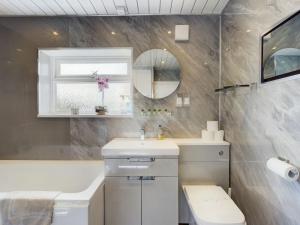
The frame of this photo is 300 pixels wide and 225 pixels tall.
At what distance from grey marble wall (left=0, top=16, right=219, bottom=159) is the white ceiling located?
83 mm

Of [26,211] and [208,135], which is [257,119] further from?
[26,211]

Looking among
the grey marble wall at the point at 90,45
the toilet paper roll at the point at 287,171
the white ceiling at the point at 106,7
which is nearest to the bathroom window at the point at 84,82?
the grey marble wall at the point at 90,45

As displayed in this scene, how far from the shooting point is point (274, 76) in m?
1.45

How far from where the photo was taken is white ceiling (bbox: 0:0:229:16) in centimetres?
239

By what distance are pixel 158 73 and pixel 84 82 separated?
93 cm

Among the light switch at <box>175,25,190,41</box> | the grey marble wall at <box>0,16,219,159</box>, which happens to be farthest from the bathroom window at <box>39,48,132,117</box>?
the light switch at <box>175,25,190,41</box>

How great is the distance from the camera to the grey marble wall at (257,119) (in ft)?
4.27

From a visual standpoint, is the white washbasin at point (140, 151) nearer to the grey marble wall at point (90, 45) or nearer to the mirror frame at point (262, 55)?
the grey marble wall at point (90, 45)

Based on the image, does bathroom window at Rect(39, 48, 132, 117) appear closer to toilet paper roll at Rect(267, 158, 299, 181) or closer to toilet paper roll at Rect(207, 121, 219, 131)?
toilet paper roll at Rect(207, 121, 219, 131)

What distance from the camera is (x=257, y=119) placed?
1.75 meters

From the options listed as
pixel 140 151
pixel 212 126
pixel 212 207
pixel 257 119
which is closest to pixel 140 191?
pixel 140 151

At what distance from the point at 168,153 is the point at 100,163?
912 mm

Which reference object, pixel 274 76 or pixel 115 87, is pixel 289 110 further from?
pixel 115 87

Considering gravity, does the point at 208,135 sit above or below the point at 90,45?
below
